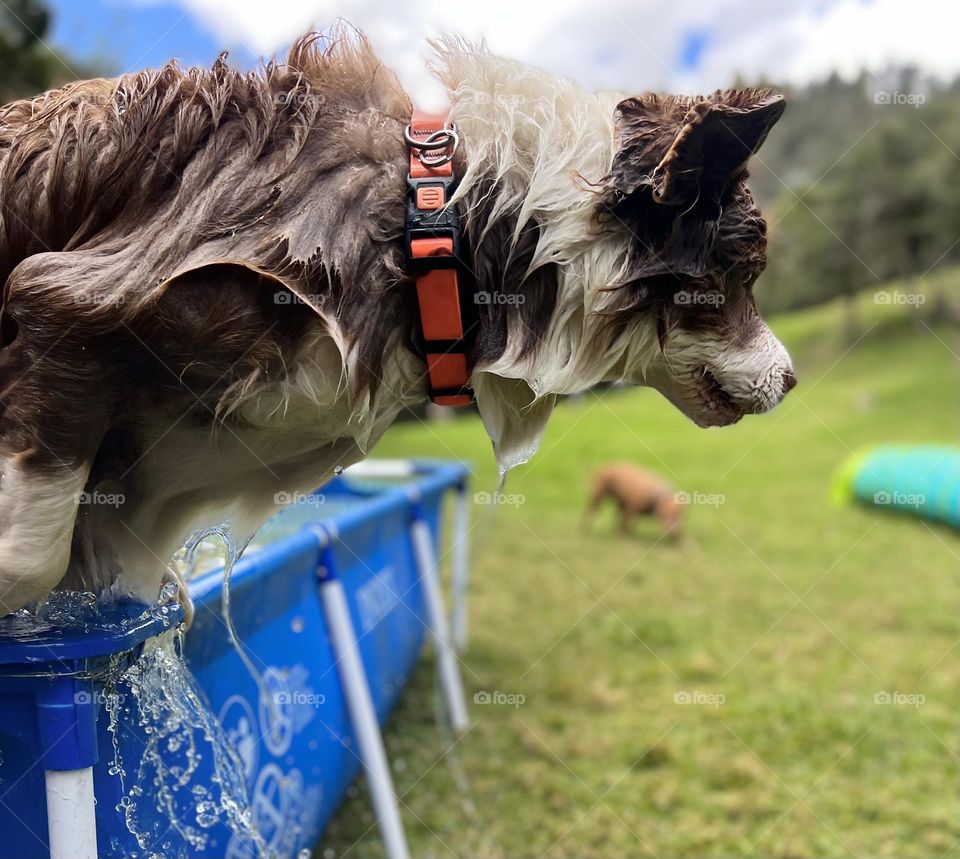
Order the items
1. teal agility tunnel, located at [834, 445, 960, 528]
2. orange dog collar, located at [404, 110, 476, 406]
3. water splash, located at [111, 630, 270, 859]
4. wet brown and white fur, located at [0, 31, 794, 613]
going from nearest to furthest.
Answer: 1. wet brown and white fur, located at [0, 31, 794, 613]
2. orange dog collar, located at [404, 110, 476, 406]
3. water splash, located at [111, 630, 270, 859]
4. teal agility tunnel, located at [834, 445, 960, 528]

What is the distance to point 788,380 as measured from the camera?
2.57 m

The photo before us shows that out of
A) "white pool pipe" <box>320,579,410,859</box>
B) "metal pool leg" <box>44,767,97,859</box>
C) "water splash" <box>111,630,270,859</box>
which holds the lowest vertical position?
"white pool pipe" <box>320,579,410,859</box>

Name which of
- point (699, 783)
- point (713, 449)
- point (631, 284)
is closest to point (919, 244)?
point (713, 449)

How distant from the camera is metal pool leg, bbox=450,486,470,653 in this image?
21.9ft

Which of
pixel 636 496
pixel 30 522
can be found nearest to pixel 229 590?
pixel 30 522

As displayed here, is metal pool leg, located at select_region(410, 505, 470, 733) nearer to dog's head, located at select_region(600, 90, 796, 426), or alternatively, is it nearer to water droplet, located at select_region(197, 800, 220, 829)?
water droplet, located at select_region(197, 800, 220, 829)

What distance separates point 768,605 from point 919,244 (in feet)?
89.3

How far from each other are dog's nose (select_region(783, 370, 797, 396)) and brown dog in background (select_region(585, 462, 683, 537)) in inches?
334

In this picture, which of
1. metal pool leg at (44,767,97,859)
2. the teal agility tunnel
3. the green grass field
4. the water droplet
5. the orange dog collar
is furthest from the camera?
the teal agility tunnel

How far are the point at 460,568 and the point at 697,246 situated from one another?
4.76 metres

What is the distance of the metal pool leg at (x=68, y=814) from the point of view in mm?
1953

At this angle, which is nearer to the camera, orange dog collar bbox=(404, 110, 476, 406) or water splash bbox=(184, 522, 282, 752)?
orange dog collar bbox=(404, 110, 476, 406)

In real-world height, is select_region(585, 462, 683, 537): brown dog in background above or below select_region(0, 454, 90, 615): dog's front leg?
below

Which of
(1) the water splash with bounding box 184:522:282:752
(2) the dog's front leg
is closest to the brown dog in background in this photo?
(1) the water splash with bounding box 184:522:282:752
